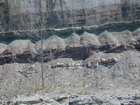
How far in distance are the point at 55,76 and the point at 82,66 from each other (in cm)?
215

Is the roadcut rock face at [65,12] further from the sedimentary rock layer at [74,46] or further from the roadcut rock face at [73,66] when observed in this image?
the sedimentary rock layer at [74,46]

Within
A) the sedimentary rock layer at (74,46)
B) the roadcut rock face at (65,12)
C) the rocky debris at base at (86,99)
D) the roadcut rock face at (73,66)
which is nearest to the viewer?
the rocky debris at base at (86,99)

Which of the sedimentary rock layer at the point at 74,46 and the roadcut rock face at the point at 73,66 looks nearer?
the roadcut rock face at the point at 73,66

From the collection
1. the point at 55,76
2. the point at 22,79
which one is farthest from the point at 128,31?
the point at 22,79

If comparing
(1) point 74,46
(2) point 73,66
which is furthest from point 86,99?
(1) point 74,46

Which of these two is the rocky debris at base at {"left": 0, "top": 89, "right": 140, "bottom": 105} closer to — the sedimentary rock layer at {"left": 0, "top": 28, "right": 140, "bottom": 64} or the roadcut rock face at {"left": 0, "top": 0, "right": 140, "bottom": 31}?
the sedimentary rock layer at {"left": 0, "top": 28, "right": 140, "bottom": 64}

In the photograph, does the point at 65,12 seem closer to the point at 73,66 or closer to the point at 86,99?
the point at 73,66

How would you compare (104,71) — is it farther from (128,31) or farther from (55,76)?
(128,31)

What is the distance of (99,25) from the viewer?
25234 millimetres

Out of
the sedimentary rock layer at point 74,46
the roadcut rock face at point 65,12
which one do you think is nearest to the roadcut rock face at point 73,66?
the sedimentary rock layer at point 74,46

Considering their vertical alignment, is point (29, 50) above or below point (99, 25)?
below

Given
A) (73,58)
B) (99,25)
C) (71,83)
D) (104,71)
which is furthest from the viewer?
(99,25)

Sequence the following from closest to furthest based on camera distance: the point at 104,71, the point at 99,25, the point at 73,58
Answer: the point at 104,71 < the point at 73,58 < the point at 99,25

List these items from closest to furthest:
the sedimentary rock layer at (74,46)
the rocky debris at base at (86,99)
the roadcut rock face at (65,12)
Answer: the rocky debris at base at (86,99)
the sedimentary rock layer at (74,46)
the roadcut rock face at (65,12)
